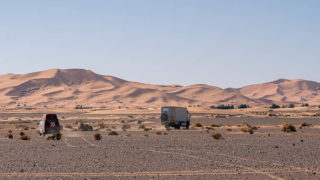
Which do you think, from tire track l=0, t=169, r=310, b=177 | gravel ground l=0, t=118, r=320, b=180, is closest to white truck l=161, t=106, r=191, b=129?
gravel ground l=0, t=118, r=320, b=180

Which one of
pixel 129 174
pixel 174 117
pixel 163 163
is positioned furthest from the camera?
pixel 174 117

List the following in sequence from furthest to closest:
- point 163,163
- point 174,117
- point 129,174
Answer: point 174,117 → point 163,163 → point 129,174

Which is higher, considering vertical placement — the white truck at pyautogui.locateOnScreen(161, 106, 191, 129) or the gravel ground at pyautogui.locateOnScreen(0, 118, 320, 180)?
the white truck at pyautogui.locateOnScreen(161, 106, 191, 129)

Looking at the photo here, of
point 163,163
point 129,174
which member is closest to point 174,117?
point 163,163

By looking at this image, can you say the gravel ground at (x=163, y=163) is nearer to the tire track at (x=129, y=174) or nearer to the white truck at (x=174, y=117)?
the tire track at (x=129, y=174)

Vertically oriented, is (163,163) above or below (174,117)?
below

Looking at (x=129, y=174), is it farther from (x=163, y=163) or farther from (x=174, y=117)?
(x=174, y=117)

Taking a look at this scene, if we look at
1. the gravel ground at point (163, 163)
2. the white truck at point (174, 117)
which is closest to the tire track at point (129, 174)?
the gravel ground at point (163, 163)

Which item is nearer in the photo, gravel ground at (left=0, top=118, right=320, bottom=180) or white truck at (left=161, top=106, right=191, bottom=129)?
gravel ground at (left=0, top=118, right=320, bottom=180)

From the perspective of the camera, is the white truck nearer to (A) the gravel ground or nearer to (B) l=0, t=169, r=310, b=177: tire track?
(A) the gravel ground

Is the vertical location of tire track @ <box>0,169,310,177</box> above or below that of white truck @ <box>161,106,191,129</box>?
below

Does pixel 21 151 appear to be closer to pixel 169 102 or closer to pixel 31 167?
pixel 31 167

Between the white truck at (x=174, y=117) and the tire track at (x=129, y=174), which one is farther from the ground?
the white truck at (x=174, y=117)

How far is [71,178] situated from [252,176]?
18.3ft
